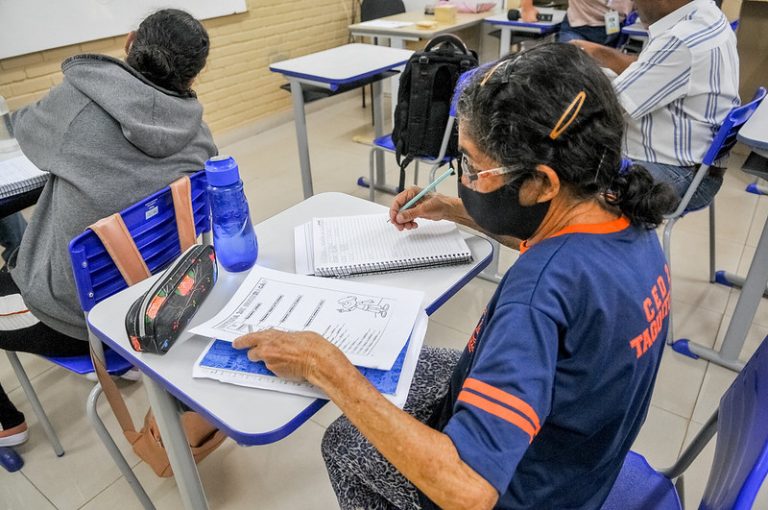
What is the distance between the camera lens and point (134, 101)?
1267 mm

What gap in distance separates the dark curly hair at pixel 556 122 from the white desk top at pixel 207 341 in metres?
0.35

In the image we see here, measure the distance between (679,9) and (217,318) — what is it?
1.85 metres

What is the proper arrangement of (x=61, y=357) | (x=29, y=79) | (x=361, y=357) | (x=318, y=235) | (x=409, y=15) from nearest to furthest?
(x=361, y=357), (x=318, y=235), (x=61, y=357), (x=29, y=79), (x=409, y=15)

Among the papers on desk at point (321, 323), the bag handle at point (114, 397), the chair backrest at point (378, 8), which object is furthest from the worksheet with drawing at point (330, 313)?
the chair backrest at point (378, 8)

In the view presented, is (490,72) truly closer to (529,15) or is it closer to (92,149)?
(92,149)

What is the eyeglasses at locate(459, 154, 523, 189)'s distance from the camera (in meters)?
0.76

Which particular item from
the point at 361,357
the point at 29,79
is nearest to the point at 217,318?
the point at 361,357

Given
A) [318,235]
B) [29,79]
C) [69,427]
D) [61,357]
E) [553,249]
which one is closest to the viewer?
[553,249]

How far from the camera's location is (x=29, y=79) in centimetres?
293

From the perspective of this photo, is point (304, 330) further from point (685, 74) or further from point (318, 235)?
point (685, 74)

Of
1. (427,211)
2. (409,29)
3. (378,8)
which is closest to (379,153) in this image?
(409,29)

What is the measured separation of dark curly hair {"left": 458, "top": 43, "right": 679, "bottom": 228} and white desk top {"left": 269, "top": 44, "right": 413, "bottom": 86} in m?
1.79

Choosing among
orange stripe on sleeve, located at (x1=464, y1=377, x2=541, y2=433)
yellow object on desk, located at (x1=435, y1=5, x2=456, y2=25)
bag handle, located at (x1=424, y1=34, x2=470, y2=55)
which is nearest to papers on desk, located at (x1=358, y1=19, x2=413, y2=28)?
yellow object on desk, located at (x1=435, y1=5, x2=456, y2=25)

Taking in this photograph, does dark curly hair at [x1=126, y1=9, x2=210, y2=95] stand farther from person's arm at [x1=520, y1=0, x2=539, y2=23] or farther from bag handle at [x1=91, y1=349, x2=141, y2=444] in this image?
person's arm at [x1=520, y1=0, x2=539, y2=23]
